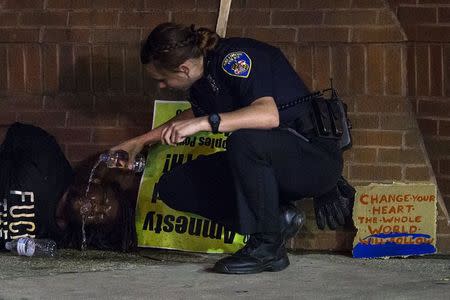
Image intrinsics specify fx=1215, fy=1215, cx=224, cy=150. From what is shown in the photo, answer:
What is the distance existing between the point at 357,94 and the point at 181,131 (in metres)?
1.35

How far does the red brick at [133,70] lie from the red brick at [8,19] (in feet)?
2.10

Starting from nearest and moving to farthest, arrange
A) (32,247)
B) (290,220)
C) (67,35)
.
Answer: (290,220), (32,247), (67,35)

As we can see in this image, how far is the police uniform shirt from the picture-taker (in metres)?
5.40

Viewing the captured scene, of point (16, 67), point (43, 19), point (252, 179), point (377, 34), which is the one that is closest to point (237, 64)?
point (252, 179)

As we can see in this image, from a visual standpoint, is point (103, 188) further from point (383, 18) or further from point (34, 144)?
point (383, 18)

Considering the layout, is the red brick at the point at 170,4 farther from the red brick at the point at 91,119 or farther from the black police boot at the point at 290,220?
the black police boot at the point at 290,220

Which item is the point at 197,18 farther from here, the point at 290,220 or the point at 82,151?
the point at 290,220

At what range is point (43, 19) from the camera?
658 cm

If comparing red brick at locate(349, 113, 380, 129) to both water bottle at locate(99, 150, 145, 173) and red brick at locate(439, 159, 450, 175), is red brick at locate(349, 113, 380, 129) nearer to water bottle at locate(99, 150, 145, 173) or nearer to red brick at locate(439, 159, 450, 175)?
red brick at locate(439, 159, 450, 175)

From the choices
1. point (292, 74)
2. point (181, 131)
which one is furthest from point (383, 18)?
point (181, 131)

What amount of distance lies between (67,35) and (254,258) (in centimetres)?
185

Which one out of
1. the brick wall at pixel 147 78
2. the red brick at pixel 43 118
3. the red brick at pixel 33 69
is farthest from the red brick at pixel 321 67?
the red brick at pixel 33 69

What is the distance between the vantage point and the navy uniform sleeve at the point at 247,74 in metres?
5.39

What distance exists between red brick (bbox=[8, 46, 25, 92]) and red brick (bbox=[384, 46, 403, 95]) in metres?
1.97
